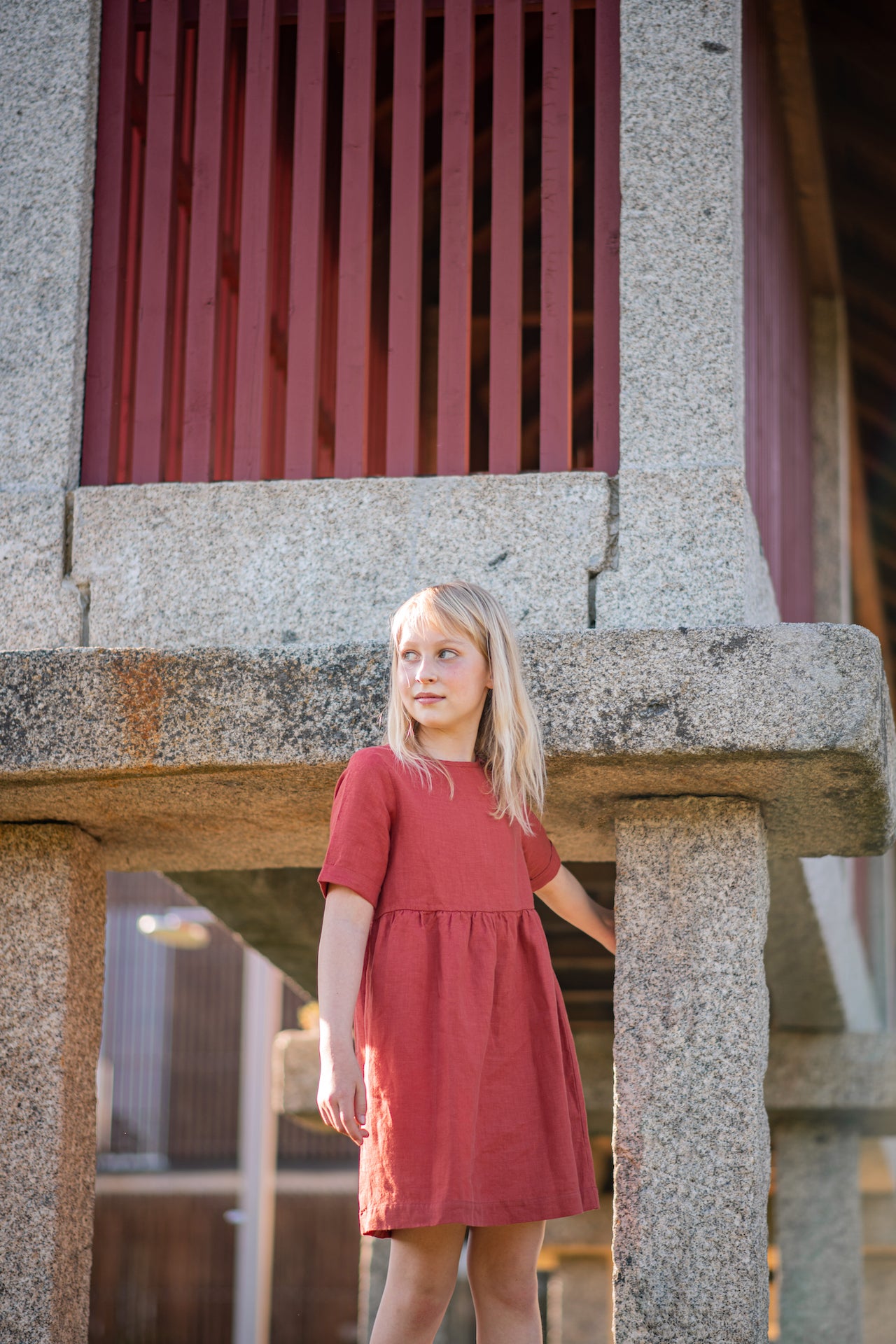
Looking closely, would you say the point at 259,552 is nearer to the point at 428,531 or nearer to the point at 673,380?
the point at 428,531

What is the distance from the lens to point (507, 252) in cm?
464

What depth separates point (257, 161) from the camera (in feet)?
15.8

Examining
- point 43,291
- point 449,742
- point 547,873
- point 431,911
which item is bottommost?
point 431,911

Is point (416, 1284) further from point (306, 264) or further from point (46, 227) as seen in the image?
point (46, 227)

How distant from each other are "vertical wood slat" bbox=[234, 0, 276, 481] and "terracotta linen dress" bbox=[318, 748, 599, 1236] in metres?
1.46

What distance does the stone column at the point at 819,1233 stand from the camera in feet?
27.8

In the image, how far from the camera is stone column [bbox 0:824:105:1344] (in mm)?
4082

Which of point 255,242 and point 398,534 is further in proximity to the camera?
point 255,242

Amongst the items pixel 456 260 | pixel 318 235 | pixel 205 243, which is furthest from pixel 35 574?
pixel 456 260

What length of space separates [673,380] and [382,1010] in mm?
1922

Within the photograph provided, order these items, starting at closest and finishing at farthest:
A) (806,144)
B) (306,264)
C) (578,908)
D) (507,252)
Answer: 1. (578,908)
2. (507,252)
3. (306,264)
4. (806,144)

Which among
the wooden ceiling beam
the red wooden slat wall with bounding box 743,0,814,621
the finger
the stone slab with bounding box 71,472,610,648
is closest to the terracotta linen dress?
the finger

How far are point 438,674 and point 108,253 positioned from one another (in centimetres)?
197

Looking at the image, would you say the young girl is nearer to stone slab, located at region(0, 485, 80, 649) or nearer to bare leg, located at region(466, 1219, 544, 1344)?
bare leg, located at region(466, 1219, 544, 1344)
